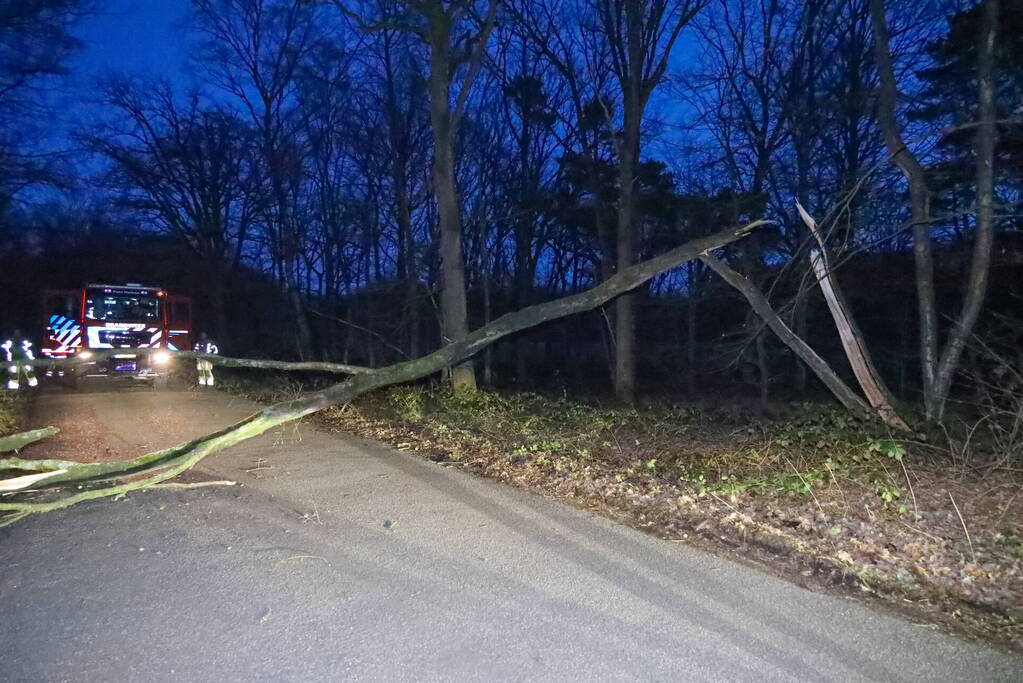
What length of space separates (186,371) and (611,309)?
13840mm

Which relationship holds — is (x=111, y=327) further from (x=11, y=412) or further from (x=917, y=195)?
(x=917, y=195)

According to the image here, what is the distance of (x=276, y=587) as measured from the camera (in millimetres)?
4785

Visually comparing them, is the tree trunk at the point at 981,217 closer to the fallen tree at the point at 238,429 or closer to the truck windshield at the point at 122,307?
the fallen tree at the point at 238,429

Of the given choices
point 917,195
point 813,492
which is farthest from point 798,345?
point 917,195

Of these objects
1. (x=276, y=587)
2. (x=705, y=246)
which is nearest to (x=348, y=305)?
(x=705, y=246)

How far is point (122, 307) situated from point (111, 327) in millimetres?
617

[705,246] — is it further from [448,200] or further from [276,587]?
[448,200]

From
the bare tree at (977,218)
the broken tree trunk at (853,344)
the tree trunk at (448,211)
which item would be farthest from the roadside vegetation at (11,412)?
the bare tree at (977,218)

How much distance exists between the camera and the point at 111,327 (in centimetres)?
1897

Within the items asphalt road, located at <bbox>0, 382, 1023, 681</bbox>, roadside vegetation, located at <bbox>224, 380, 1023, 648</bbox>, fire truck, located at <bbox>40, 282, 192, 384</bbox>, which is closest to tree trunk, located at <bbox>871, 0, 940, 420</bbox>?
roadside vegetation, located at <bbox>224, 380, 1023, 648</bbox>

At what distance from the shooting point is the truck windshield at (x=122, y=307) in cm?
1889

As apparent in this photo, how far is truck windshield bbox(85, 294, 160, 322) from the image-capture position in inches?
744

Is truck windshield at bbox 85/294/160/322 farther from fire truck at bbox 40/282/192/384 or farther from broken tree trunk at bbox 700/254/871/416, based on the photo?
broken tree trunk at bbox 700/254/871/416

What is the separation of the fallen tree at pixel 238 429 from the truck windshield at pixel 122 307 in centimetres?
1101
